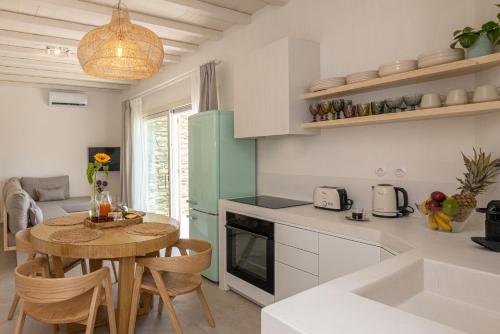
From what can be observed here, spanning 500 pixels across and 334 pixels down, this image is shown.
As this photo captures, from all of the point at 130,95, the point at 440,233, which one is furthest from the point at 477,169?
the point at 130,95

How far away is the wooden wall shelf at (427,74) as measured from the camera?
1705mm

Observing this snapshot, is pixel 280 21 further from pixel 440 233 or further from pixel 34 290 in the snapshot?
pixel 34 290

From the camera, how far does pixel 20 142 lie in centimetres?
633

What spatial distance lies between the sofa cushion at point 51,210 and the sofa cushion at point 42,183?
372mm

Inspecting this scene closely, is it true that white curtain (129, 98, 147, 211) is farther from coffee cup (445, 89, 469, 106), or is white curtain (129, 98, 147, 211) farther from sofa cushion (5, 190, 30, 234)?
coffee cup (445, 89, 469, 106)

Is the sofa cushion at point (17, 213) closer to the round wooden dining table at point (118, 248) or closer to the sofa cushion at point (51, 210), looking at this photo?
the sofa cushion at point (51, 210)

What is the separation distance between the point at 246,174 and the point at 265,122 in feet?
2.39

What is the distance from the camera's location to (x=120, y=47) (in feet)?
7.66

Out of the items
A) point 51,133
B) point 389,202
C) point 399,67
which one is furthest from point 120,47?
point 51,133

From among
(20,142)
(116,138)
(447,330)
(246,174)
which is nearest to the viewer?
(447,330)

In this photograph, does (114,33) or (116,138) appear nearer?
(114,33)

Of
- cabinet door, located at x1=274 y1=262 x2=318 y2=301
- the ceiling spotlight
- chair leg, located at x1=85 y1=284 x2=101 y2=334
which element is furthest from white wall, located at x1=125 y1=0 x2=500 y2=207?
the ceiling spotlight

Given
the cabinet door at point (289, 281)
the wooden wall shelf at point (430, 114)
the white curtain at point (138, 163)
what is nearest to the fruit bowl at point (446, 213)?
the wooden wall shelf at point (430, 114)

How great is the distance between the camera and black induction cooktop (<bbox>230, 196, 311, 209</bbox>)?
9.30ft
